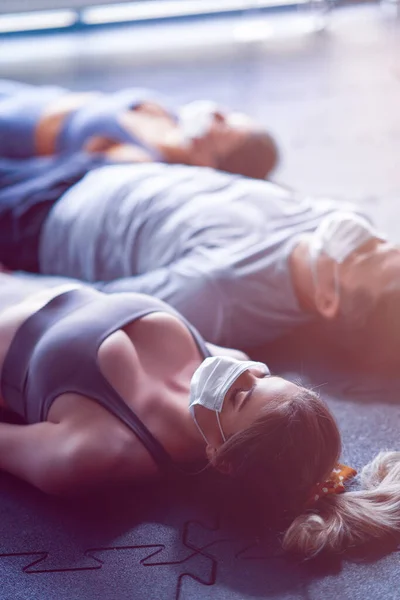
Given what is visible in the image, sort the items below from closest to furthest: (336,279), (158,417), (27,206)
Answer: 1. (158,417)
2. (336,279)
3. (27,206)

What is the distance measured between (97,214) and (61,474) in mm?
784

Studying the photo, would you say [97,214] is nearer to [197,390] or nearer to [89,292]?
[89,292]

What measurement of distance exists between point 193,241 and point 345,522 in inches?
29.6

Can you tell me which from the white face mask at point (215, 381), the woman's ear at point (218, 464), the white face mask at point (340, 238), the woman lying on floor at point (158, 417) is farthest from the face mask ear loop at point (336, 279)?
the woman's ear at point (218, 464)

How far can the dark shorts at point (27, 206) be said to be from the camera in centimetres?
190

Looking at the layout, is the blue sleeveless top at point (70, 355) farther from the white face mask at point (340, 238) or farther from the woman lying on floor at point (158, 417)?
the white face mask at point (340, 238)

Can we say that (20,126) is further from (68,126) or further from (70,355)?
(70,355)

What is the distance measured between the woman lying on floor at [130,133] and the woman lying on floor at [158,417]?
798 mm

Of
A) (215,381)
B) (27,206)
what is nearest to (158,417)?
(215,381)

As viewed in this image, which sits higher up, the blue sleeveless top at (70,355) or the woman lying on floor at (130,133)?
the woman lying on floor at (130,133)

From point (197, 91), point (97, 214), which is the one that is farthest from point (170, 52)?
point (97, 214)

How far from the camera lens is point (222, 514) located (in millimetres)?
1230

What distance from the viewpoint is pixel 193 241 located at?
170 cm

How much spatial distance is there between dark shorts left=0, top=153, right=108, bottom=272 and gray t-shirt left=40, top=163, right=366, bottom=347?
0.03 meters
